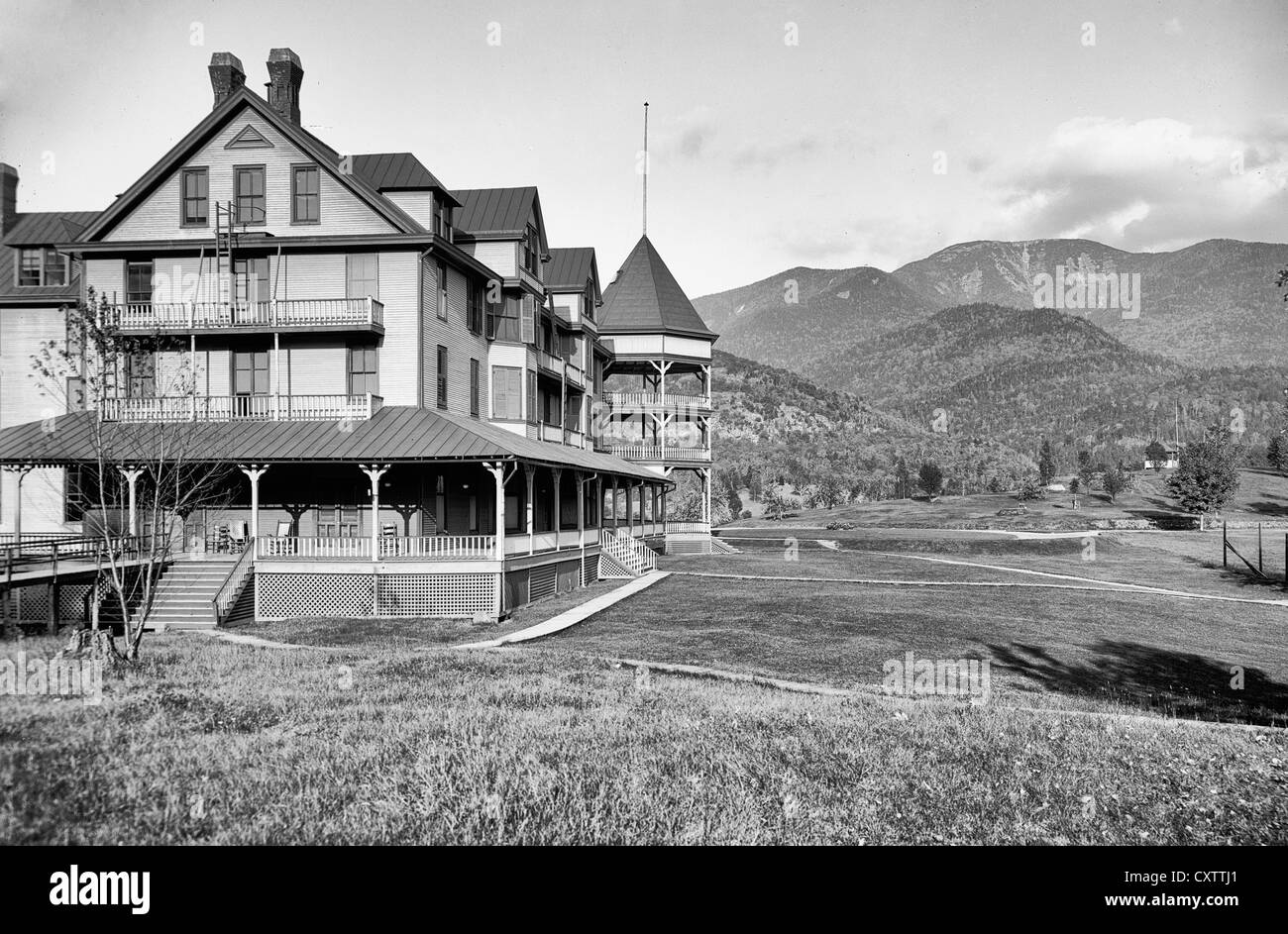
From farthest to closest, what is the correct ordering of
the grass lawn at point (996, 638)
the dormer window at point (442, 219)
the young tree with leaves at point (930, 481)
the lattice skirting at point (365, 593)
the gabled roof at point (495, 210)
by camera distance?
the young tree with leaves at point (930, 481), the gabled roof at point (495, 210), the dormer window at point (442, 219), the lattice skirting at point (365, 593), the grass lawn at point (996, 638)

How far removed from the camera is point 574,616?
78.6ft

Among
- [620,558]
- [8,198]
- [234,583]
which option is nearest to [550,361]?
[620,558]

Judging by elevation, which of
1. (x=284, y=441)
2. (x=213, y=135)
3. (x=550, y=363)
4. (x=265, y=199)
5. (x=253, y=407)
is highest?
(x=213, y=135)

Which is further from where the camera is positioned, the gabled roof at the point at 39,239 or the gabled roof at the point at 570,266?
the gabled roof at the point at 570,266

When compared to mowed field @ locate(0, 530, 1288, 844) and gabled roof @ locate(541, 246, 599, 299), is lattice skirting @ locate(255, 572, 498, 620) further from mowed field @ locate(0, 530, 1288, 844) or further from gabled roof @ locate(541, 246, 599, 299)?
gabled roof @ locate(541, 246, 599, 299)

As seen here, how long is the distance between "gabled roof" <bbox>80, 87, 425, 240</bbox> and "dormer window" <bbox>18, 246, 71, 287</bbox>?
15.4ft

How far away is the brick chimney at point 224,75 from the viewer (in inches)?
1170

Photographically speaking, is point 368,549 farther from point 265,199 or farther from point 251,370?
point 265,199

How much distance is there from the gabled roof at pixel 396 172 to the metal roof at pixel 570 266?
12247 millimetres

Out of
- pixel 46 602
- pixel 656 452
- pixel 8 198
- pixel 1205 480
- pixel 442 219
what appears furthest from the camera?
pixel 1205 480

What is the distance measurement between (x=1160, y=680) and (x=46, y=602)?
2834 cm

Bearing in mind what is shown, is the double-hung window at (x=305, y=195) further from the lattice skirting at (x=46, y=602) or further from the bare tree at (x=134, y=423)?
the lattice skirting at (x=46, y=602)

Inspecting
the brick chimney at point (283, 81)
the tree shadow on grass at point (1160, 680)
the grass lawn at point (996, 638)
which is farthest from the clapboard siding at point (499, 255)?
the tree shadow on grass at point (1160, 680)
